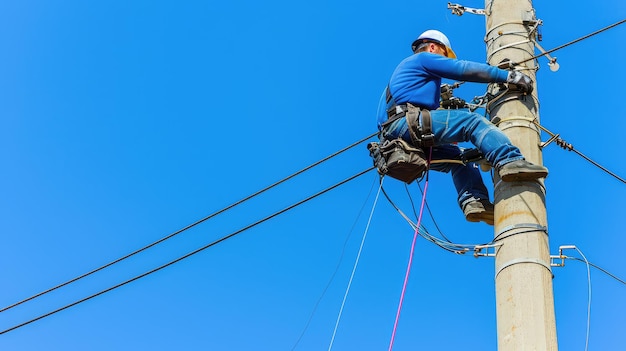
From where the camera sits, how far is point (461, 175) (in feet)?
22.0

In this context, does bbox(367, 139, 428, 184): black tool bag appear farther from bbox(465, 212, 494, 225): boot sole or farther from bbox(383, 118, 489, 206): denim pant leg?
bbox(465, 212, 494, 225): boot sole

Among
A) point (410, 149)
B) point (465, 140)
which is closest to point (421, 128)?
point (410, 149)

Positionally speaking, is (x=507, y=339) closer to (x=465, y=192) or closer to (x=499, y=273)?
(x=499, y=273)

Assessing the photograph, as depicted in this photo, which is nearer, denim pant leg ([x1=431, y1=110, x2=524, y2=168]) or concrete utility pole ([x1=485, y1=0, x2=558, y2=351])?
concrete utility pole ([x1=485, y1=0, x2=558, y2=351])

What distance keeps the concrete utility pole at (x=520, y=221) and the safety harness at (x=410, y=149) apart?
46 cm

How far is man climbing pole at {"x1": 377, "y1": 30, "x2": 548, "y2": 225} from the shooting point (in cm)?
A: 595

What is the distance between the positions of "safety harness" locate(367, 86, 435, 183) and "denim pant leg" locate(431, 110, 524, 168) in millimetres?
66

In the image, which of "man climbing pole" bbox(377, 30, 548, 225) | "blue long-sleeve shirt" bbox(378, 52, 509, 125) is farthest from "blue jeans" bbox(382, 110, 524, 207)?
"blue long-sleeve shirt" bbox(378, 52, 509, 125)

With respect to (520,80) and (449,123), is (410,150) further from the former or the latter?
(520,80)

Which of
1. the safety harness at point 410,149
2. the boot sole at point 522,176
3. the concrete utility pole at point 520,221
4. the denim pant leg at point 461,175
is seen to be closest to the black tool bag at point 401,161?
the safety harness at point 410,149

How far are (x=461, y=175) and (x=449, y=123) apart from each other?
1.63ft

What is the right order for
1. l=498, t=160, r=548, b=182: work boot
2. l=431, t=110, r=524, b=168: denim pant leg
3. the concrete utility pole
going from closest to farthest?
the concrete utility pole < l=498, t=160, r=548, b=182: work boot < l=431, t=110, r=524, b=168: denim pant leg

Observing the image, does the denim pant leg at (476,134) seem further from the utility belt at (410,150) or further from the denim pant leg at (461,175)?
the denim pant leg at (461,175)

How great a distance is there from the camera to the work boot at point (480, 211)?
6.39 metres
